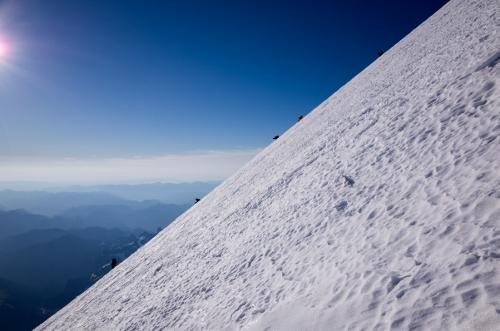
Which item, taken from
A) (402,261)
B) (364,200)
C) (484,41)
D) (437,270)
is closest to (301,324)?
(402,261)

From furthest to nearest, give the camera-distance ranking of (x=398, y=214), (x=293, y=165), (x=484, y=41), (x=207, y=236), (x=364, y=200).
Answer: (x=293, y=165)
(x=207, y=236)
(x=484, y=41)
(x=364, y=200)
(x=398, y=214)

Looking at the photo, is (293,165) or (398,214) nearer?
(398,214)

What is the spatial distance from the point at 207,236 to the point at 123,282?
18.1ft

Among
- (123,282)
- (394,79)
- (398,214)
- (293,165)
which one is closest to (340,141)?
(293,165)

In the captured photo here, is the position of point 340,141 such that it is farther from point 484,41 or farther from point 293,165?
point 484,41

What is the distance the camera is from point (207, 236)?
39.7 ft

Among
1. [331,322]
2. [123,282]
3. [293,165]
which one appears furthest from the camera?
[123,282]

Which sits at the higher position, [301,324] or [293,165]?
[293,165]

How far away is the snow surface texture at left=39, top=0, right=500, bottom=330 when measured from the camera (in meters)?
3.71

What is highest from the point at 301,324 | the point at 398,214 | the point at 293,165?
the point at 293,165

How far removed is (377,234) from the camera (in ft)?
17.1

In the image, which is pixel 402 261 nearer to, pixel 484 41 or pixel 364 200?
pixel 364 200

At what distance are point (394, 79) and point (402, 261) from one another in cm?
1100

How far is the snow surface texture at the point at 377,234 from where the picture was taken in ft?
12.2
